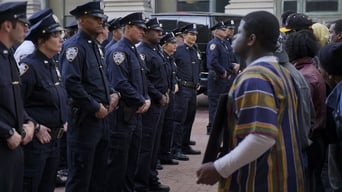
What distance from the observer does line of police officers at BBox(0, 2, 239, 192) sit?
416 centimetres

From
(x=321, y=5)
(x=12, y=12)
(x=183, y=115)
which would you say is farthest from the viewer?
(x=321, y=5)

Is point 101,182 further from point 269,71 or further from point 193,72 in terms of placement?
point 193,72

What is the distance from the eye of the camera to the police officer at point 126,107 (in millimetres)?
5934

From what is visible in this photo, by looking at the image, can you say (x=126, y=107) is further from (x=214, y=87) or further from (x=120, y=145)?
(x=214, y=87)

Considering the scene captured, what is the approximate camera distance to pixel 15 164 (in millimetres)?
4102

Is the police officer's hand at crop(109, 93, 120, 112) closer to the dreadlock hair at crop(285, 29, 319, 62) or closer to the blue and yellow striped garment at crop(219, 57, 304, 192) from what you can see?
the dreadlock hair at crop(285, 29, 319, 62)

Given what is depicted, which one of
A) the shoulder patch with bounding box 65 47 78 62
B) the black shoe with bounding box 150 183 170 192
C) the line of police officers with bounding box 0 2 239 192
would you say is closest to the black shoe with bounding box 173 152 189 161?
the line of police officers with bounding box 0 2 239 192

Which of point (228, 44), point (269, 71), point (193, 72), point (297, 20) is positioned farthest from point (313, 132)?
point (228, 44)

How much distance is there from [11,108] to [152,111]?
2.92 meters

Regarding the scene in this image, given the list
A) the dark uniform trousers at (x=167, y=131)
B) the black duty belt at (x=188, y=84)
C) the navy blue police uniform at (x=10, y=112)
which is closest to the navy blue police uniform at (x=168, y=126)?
the dark uniform trousers at (x=167, y=131)

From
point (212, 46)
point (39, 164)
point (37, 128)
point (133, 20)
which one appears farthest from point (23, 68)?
point (212, 46)

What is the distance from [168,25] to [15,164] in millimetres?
10410

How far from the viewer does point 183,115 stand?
29.1 ft

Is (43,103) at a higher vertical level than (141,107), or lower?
higher
